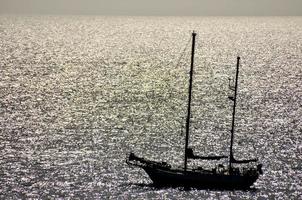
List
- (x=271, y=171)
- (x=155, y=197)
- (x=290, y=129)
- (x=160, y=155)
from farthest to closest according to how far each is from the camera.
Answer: (x=290, y=129) → (x=160, y=155) → (x=271, y=171) → (x=155, y=197)

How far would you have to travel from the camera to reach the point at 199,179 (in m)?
69.4

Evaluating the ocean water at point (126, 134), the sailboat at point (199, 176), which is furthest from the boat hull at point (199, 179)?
the ocean water at point (126, 134)

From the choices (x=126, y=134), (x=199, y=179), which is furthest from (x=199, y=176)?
(x=126, y=134)

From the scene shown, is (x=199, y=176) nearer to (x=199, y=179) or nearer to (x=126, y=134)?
(x=199, y=179)

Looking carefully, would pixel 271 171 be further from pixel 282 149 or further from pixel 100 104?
pixel 100 104

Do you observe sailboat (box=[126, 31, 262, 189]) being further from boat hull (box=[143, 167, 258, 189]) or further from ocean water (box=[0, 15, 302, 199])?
ocean water (box=[0, 15, 302, 199])

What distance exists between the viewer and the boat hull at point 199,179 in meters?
69.2

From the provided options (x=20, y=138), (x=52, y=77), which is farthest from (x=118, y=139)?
(x=52, y=77)

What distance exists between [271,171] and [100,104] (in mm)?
63731

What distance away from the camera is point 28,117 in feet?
378

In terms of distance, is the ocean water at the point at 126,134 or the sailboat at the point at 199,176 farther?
the ocean water at the point at 126,134

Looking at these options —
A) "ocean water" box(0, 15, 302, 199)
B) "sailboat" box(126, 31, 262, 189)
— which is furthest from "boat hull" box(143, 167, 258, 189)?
"ocean water" box(0, 15, 302, 199)

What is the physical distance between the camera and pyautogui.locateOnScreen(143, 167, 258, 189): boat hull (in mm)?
69188

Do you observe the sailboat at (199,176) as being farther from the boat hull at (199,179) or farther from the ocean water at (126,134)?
the ocean water at (126,134)
